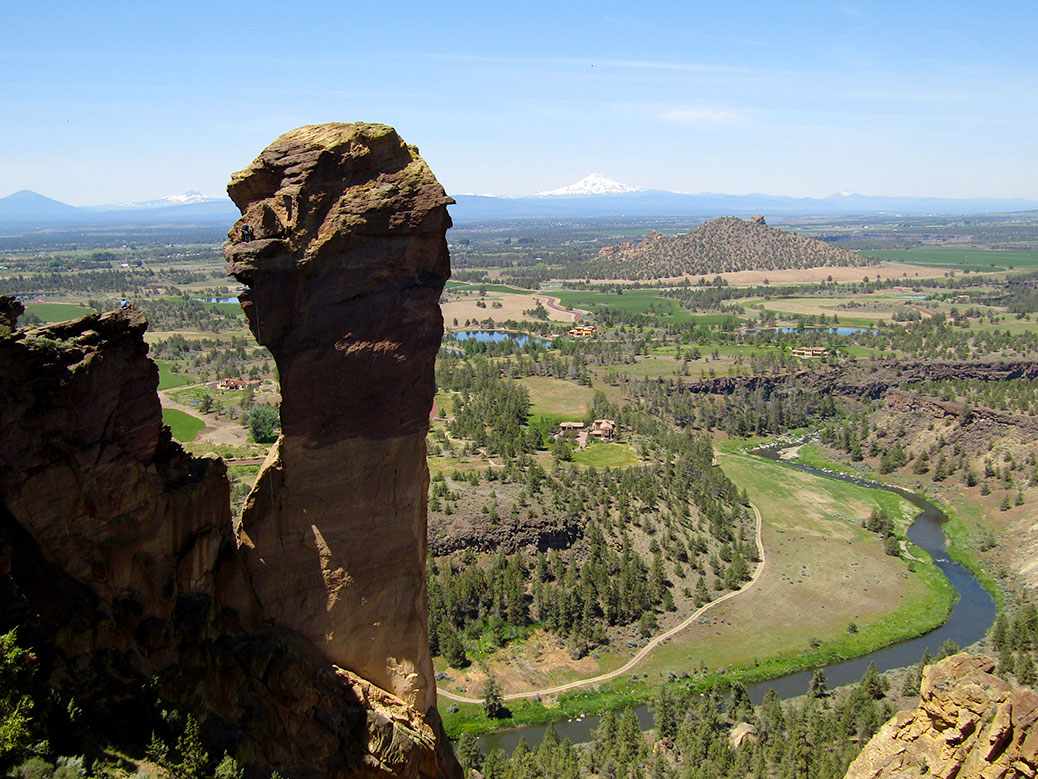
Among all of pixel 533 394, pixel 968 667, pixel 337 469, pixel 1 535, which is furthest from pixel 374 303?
pixel 533 394

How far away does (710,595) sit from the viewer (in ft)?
230

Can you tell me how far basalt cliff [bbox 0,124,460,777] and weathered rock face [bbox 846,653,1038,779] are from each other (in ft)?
56.9

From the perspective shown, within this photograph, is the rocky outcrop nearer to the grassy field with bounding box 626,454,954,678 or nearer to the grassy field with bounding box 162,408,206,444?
the grassy field with bounding box 626,454,954,678

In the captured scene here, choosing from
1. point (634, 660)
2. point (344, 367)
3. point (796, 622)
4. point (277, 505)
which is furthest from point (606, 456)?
point (344, 367)

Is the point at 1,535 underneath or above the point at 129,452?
underneath

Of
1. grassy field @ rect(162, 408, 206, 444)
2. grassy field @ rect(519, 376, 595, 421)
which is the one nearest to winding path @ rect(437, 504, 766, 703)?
grassy field @ rect(519, 376, 595, 421)

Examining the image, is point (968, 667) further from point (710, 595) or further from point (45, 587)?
point (710, 595)

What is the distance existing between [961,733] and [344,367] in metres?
24.7

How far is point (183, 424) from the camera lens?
370 feet

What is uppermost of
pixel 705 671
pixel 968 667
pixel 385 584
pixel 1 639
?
pixel 1 639

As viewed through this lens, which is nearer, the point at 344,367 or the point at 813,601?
the point at 344,367

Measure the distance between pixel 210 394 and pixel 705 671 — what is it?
10141 centimetres

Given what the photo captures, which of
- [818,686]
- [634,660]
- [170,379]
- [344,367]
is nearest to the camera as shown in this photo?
[344,367]

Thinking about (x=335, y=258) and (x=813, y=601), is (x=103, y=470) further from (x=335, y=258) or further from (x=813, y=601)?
(x=813, y=601)
